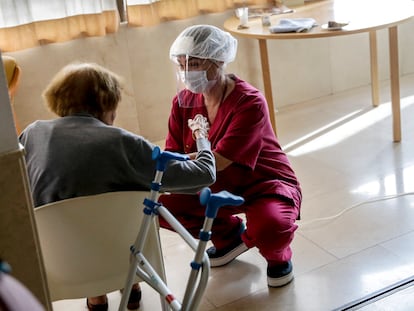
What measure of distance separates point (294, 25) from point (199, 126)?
1.00m

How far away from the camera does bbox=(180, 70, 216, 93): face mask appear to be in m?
2.43

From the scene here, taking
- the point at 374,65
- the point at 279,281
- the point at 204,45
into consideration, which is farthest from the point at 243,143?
the point at 374,65

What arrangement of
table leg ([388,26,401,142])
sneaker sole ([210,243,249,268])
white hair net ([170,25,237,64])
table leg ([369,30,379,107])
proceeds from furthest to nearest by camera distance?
table leg ([369,30,379,107]), table leg ([388,26,401,142]), sneaker sole ([210,243,249,268]), white hair net ([170,25,237,64])

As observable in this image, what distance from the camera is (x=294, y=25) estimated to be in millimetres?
3188

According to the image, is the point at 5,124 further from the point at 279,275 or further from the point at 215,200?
the point at 279,275

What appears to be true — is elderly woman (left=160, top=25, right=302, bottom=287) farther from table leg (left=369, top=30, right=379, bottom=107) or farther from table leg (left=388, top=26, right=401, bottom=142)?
table leg (left=369, top=30, right=379, bottom=107)

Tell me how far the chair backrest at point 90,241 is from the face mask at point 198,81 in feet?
2.39

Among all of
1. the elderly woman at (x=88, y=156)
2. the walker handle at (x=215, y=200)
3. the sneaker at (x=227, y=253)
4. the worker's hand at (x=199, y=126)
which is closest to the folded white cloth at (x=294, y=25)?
the worker's hand at (x=199, y=126)

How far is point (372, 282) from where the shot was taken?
230cm

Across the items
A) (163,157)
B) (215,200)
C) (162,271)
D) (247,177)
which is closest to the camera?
(215,200)

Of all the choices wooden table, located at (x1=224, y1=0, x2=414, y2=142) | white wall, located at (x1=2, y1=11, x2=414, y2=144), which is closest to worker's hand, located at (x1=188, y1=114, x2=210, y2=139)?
wooden table, located at (x1=224, y1=0, x2=414, y2=142)

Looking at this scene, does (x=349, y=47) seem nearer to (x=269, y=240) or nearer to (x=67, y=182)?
(x=269, y=240)

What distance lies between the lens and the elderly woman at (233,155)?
2324 millimetres

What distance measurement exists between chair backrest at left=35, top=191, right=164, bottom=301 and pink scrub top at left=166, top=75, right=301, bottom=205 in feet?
1.91
